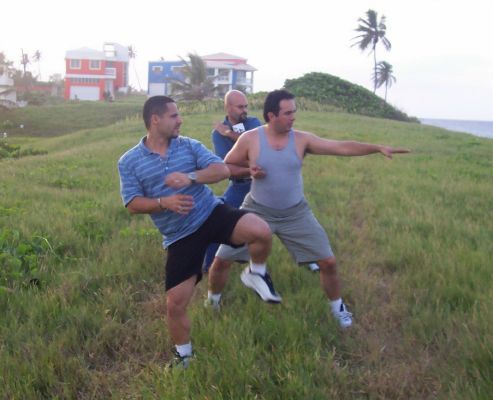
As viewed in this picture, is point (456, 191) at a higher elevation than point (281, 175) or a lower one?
lower

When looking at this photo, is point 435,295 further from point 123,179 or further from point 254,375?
point 123,179

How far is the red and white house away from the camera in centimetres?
7912

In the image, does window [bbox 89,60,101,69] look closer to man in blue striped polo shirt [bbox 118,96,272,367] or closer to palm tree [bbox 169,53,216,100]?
palm tree [bbox 169,53,216,100]

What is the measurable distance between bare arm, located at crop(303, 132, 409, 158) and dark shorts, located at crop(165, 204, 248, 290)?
0.88m

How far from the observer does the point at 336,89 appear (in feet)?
152

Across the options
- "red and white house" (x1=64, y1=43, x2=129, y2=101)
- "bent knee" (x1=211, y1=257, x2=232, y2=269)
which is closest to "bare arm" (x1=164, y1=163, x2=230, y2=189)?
"bent knee" (x1=211, y1=257, x2=232, y2=269)

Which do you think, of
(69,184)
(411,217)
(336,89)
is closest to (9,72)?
(336,89)

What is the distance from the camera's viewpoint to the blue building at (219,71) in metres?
78.2

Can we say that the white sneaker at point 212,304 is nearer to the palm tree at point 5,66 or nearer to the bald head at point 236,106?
the bald head at point 236,106

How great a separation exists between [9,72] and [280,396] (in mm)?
85961

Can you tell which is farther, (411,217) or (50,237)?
(411,217)

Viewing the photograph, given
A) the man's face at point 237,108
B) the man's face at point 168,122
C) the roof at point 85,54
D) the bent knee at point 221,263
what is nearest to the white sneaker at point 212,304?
the bent knee at point 221,263

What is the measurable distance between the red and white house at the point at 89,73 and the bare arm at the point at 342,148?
254 ft

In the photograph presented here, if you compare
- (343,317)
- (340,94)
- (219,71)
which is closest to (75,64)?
(219,71)
